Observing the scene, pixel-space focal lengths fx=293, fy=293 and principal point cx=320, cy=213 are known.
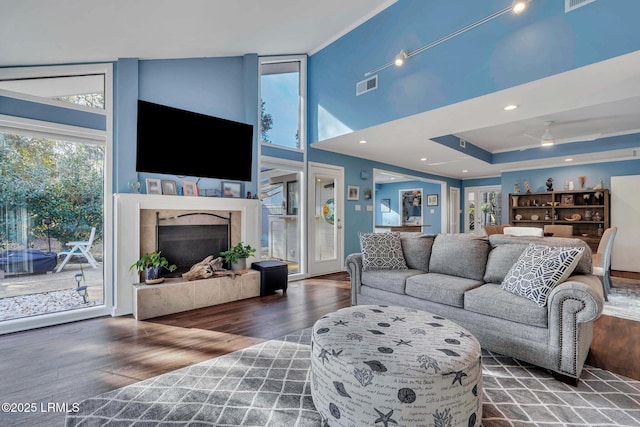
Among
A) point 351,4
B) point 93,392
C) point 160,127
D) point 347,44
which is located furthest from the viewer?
point 347,44

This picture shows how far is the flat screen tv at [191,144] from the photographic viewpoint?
322 centimetres

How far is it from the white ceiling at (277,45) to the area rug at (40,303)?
7.45ft

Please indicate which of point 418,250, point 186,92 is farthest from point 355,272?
point 186,92

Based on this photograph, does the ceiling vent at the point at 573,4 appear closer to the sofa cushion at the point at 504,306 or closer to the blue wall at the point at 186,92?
the sofa cushion at the point at 504,306

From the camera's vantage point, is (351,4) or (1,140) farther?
(351,4)

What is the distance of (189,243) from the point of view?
3.83 metres

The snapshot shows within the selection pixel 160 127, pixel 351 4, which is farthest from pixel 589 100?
pixel 160 127

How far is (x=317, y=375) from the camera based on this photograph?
1543 mm

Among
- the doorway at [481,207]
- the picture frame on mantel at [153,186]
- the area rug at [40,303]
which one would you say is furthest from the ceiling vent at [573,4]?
the doorway at [481,207]

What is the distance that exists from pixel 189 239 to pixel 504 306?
3.51 metres

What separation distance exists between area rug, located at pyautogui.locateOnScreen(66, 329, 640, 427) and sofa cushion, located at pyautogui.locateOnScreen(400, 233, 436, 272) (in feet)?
4.15

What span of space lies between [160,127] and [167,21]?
1058 mm

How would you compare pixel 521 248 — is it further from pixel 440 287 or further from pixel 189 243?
pixel 189 243

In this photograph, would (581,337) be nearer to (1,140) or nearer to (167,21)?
(167,21)
